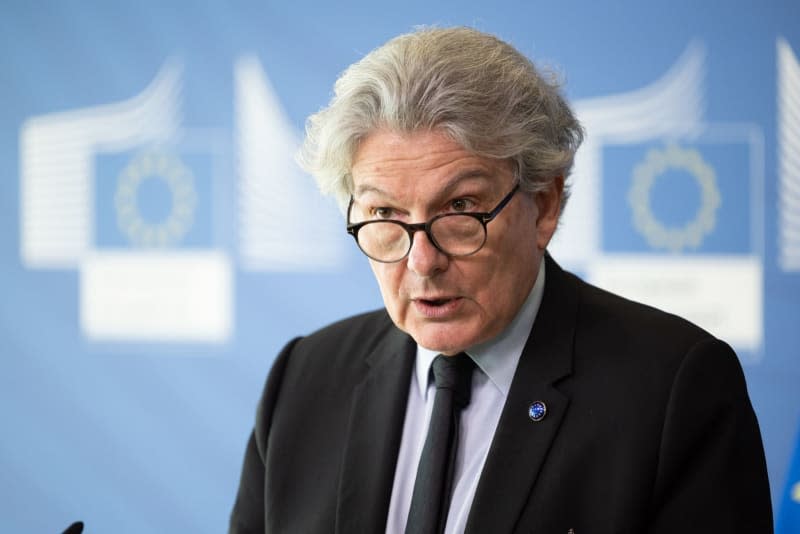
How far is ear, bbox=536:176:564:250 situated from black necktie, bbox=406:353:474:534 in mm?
209

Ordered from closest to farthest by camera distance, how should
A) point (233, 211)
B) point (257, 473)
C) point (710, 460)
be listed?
point (710, 460)
point (257, 473)
point (233, 211)

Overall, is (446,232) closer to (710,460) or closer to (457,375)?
(457,375)

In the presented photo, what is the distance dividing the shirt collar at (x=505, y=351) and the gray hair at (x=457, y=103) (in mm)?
A: 201

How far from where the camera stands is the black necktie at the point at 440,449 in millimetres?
1245

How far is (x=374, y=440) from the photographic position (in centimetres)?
136

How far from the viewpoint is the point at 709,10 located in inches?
97.5

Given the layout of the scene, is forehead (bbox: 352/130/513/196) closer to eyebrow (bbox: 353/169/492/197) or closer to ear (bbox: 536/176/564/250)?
eyebrow (bbox: 353/169/492/197)

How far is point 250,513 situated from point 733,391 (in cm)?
77

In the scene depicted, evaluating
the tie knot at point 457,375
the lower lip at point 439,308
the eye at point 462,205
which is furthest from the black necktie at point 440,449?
the eye at point 462,205

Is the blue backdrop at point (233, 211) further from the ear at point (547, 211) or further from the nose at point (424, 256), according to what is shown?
the nose at point (424, 256)

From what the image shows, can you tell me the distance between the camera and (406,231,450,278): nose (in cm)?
120

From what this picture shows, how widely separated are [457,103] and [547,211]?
0.25m

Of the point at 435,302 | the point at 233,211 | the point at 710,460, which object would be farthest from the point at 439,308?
the point at 233,211

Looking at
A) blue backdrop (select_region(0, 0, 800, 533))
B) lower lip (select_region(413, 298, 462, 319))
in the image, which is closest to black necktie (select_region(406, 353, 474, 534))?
lower lip (select_region(413, 298, 462, 319))
